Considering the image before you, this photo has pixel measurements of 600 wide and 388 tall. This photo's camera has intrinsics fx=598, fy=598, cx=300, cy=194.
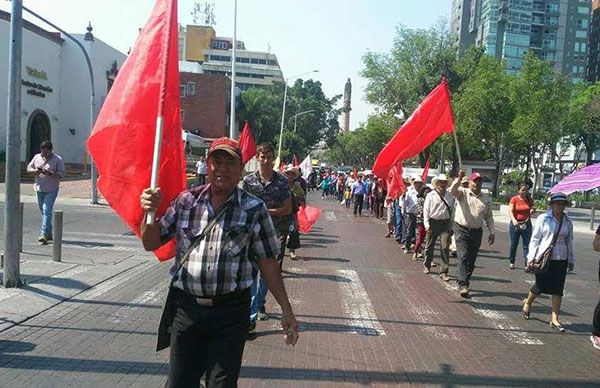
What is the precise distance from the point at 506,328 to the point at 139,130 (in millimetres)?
5101

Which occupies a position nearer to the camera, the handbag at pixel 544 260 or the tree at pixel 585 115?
the handbag at pixel 544 260

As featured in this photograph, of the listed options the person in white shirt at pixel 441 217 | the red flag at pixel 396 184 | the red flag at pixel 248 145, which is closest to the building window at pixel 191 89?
the red flag at pixel 248 145

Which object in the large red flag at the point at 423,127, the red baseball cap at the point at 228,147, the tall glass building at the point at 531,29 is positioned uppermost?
the tall glass building at the point at 531,29

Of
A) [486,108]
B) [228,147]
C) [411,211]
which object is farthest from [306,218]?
[486,108]

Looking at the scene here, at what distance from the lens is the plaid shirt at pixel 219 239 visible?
3109 mm

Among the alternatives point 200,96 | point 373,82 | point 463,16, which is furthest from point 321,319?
point 463,16

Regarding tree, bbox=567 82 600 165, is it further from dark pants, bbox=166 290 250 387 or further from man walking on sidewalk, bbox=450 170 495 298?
dark pants, bbox=166 290 250 387

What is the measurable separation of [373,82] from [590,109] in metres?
17.0

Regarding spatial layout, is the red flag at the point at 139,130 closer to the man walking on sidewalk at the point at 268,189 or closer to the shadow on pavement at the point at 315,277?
the man walking on sidewalk at the point at 268,189

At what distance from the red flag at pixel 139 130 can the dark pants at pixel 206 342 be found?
737 millimetres

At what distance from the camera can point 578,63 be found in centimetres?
12381

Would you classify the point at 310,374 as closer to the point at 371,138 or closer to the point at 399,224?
the point at 399,224

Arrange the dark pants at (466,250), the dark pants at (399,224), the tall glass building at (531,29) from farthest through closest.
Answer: the tall glass building at (531,29) < the dark pants at (399,224) < the dark pants at (466,250)

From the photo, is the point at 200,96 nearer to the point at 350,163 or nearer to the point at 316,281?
the point at 316,281
